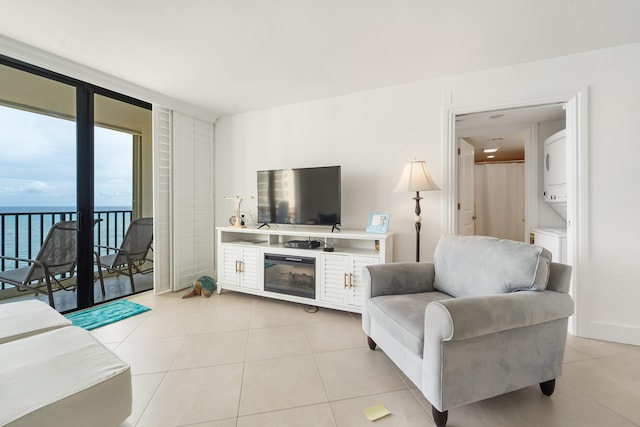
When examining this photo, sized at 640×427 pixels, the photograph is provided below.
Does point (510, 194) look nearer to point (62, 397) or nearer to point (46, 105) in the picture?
point (62, 397)

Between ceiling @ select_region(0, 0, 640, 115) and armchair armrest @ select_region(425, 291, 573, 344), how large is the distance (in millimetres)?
1728

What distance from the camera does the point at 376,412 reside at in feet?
4.44

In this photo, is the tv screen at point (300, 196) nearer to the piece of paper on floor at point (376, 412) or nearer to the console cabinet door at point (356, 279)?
the console cabinet door at point (356, 279)

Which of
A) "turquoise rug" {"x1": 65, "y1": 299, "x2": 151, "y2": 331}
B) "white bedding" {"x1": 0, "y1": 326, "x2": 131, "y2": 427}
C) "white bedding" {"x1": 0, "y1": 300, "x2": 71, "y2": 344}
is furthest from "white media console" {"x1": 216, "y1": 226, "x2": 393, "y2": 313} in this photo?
"white bedding" {"x1": 0, "y1": 326, "x2": 131, "y2": 427}

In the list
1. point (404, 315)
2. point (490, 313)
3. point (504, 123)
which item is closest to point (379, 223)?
point (404, 315)

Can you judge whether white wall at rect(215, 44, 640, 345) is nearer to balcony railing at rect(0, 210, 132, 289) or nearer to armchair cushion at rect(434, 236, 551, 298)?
armchair cushion at rect(434, 236, 551, 298)

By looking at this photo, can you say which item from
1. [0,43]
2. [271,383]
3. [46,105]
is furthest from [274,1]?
[46,105]

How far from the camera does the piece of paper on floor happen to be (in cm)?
132

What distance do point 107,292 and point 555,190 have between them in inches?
197

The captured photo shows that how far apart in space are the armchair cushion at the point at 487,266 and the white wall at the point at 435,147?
803mm

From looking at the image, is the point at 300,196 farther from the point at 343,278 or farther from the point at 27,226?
the point at 27,226

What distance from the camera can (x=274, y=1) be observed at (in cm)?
162

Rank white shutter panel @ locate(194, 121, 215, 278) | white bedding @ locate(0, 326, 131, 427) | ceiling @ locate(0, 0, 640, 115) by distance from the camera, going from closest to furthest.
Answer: white bedding @ locate(0, 326, 131, 427), ceiling @ locate(0, 0, 640, 115), white shutter panel @ locate(194, 121, 215, 278)

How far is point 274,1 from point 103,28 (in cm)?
126
